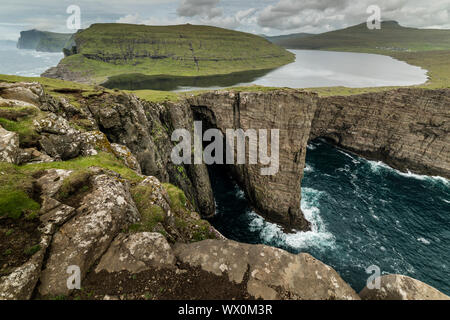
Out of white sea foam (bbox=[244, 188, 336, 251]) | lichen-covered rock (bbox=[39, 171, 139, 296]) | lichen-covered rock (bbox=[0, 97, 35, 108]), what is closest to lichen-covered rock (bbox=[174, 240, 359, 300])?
lichen-covered rock (bbox=[39, 171, 139, 296])

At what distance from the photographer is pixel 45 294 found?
288 inches

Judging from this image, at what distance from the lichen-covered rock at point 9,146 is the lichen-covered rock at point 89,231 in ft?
15.5

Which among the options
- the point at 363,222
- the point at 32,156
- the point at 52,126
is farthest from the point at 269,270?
the point at 363,222

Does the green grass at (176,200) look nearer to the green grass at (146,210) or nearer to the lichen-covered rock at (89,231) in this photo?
the green grass at (146,210)

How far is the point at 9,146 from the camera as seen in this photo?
1155 centimetres

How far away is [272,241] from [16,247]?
35454mm

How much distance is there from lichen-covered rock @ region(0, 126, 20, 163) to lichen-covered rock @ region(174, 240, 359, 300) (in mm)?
11031

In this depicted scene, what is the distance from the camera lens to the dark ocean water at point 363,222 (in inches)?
1259

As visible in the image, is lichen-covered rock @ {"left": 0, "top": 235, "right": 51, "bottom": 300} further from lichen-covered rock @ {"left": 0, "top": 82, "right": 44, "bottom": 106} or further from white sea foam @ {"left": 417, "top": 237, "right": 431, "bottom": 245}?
white sea foam @ {"left": 417, "top": 237, "right": 431, "bottom": 245}

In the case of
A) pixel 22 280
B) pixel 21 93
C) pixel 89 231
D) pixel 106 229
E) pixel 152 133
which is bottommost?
pixel 22 280

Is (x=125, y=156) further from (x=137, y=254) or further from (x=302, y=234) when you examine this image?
(x=302, y=234)

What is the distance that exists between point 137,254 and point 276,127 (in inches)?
1348

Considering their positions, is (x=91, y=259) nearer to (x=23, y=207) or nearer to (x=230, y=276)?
(x=23, y=207)
